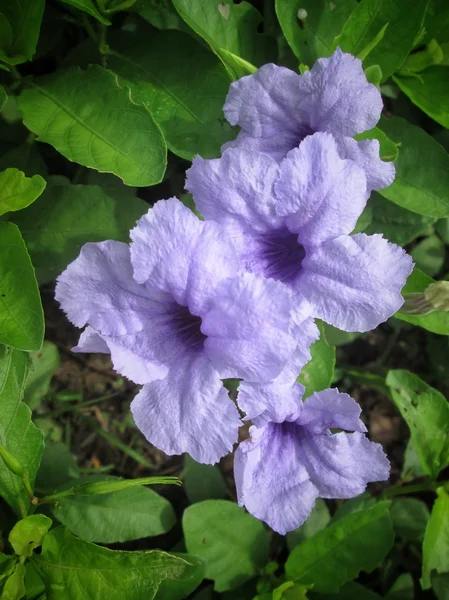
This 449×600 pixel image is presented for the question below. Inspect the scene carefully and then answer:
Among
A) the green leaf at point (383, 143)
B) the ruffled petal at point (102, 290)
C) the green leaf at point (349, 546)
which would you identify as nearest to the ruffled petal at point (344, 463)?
the green leaf at point (349, 546)

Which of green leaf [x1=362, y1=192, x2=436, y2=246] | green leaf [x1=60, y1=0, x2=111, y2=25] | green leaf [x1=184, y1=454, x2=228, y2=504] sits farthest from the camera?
green leaf [x1=184, y1=454, x2=228, y2=504]

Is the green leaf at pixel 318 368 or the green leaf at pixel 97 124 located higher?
the green leaf at pixel 97 124

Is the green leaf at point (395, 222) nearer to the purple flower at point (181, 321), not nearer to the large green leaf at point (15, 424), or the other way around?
the purple flower at point (181, 321)

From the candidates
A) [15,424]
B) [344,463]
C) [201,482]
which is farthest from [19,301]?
[201,482]

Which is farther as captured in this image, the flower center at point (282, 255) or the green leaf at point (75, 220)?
the green leaf at point (75, 220)

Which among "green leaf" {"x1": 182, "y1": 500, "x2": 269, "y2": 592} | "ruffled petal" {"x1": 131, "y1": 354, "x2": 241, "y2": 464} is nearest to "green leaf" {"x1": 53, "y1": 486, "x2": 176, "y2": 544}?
"green leaf" {"x1": 182, "y1": 500, "x2": 269, "y2": 592}

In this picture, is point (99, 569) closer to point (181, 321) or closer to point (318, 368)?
point (181, 321)

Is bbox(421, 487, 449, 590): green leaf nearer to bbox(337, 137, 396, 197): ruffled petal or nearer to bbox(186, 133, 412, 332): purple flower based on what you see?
bbox(186, 133, 412, 332): purple flower
